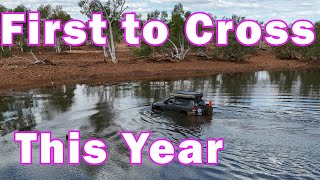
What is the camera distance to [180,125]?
21.6 metres

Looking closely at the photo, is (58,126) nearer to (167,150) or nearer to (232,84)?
(167,150)

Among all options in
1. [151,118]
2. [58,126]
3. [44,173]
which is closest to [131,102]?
[151,118]

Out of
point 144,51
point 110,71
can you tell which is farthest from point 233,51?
point 110,71

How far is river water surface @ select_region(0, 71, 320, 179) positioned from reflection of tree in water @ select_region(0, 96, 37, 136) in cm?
5

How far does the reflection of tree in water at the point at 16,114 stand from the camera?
21.4 meters

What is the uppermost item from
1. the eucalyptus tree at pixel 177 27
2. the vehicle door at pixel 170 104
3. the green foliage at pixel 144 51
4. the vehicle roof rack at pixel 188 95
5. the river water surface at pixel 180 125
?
the eucalyptus tree at pixel 177 27

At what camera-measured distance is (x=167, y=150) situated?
16875 mm

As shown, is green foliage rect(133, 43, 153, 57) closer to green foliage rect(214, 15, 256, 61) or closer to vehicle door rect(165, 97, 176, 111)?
green foliage rect(214, 15, 256, 61)

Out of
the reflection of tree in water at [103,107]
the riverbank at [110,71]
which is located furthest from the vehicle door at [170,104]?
the riverbank at [110,71]

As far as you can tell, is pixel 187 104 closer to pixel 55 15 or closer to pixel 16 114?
pixel 16 114

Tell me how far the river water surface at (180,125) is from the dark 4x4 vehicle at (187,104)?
0.77 m

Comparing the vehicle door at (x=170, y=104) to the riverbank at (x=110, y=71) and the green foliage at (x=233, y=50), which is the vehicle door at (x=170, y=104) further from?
the green foliage at (x=233, y=50)

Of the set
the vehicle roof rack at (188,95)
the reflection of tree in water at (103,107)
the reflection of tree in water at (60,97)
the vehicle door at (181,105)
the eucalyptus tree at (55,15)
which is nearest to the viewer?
the reflection of tree in water at (103,107)

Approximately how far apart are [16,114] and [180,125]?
11.6 meters
